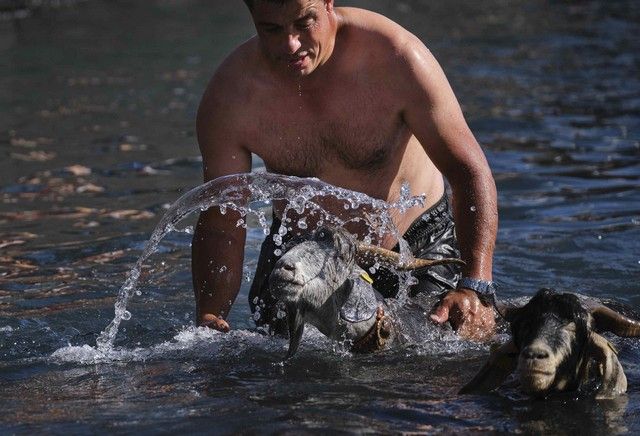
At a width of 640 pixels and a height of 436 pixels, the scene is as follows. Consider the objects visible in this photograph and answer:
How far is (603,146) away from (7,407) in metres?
7.55

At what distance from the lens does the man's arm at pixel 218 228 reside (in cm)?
618

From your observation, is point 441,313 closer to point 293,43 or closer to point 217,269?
point 217,269

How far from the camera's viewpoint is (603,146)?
11523mm

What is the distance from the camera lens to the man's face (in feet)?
18.6

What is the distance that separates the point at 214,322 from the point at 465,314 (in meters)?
1.27

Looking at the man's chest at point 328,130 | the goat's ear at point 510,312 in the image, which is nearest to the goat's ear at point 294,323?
the goat's ear at point 510,312

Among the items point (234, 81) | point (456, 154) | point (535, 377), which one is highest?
point (234, 81)

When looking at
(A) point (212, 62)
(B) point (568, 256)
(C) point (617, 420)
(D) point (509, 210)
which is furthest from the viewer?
(A) point (212, 62)

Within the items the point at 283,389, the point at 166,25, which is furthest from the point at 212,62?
the point at 283,389

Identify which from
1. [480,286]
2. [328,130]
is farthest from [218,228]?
[480,286]

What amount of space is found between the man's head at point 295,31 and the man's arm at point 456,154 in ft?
1.39

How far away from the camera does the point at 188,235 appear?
8969mm

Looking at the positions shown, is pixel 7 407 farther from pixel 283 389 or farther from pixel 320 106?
pixel 320 106

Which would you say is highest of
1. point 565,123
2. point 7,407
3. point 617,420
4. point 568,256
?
point 565,123
